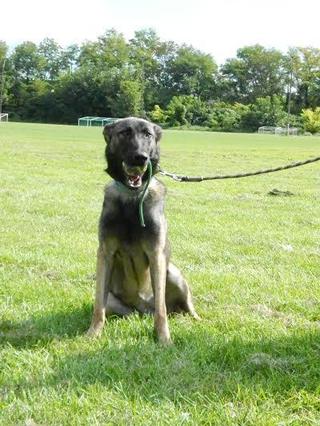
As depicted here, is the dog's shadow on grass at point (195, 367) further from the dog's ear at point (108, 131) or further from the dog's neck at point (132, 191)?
the dog's ear at point (108, 131)

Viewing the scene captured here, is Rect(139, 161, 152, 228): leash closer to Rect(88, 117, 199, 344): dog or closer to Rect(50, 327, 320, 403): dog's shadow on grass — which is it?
Rect(88, 117, 199, 344): dog

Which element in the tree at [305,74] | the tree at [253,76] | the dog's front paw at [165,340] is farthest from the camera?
the tree at [253,76]

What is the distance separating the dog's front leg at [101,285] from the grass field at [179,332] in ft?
0.39

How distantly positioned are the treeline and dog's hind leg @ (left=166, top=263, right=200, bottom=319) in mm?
80020

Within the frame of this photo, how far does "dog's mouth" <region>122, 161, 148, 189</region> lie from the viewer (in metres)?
4.35

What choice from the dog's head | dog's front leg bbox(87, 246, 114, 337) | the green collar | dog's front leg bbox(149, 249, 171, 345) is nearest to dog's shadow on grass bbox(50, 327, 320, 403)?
dog's front leg bbox(149, 249, 171, 345)

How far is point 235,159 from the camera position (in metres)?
23.6

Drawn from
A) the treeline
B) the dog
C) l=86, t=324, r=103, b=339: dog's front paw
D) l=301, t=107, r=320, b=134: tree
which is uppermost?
the treeline

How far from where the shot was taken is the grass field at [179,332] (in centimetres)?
311

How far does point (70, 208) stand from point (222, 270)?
4528 millimetres

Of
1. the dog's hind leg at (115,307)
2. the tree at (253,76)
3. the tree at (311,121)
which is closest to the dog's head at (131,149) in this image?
the dog's hind leg at (115,307)

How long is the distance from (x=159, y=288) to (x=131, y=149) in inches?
41.8

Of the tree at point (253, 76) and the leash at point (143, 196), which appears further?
the tree at point (253, 76)

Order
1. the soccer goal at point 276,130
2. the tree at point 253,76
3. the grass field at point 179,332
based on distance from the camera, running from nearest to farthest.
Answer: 1. the grass field at point 179,332
2. the soccer goal at point 276,130
3. the tree at point 253,76
